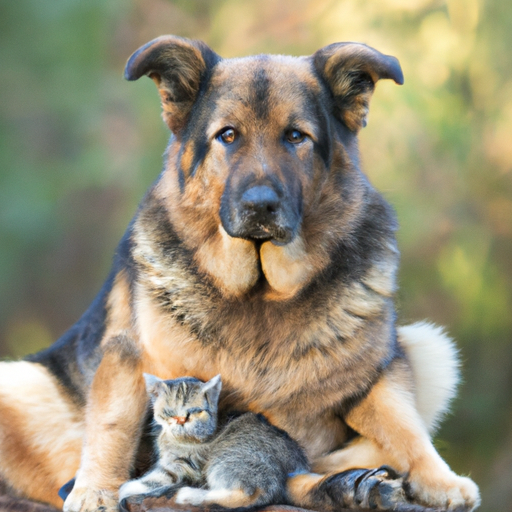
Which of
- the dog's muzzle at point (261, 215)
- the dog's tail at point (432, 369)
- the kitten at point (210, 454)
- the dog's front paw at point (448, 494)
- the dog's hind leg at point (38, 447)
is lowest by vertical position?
the dog's hind leg at point (38, 447)

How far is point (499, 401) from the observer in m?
8.28

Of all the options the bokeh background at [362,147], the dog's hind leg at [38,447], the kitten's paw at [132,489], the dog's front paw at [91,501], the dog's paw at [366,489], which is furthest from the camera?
the bokeh background at [362,147]

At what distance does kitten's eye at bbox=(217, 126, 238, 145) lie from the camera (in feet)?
10.7

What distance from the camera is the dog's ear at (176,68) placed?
10.8ft

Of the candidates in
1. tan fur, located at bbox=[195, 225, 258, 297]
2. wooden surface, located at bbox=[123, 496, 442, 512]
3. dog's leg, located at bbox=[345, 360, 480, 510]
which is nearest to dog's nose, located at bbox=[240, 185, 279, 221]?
tan fur, located at bbox=[195, 225, 258, 297]

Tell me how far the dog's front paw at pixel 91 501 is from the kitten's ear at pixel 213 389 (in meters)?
0.64

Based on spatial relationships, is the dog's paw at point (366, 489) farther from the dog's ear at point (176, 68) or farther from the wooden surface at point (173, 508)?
A: the dog's ear at point (176, 68)

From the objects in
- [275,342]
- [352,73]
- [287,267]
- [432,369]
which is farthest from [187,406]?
[352,73]

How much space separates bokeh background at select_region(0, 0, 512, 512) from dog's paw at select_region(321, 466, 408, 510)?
393 centimetres

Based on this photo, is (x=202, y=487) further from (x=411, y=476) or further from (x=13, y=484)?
(x=13, y=484)

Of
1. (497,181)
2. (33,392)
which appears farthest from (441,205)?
(33,392)

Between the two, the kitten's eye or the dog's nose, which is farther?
the kitten's eye

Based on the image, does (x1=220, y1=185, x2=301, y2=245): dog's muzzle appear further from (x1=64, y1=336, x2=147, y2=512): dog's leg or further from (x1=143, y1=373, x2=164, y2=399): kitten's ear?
(x1=64, y1=336, x2=147, y2=512): dog's leg

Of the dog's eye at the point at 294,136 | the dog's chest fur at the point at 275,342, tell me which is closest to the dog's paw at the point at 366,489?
the dog's chest fur at the point at 275,342
